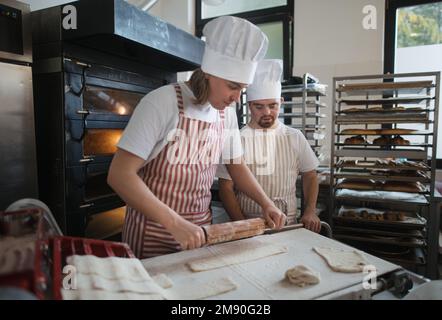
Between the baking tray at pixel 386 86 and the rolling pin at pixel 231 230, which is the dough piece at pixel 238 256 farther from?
the baking tray at pixel 386 86

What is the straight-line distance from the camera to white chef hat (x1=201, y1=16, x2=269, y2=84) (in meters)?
1.27

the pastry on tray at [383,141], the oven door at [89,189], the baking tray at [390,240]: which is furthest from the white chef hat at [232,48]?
the baking tray at [390,240]

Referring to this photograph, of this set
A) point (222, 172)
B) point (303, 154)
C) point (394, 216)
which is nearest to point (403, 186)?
point (394, 216)

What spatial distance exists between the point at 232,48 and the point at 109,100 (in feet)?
4.05

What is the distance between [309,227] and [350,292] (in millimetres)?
860

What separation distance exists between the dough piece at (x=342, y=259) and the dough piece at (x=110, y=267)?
0.56 m

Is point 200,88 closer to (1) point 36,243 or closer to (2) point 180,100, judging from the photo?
(2) point 180,100

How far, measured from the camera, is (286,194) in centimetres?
184

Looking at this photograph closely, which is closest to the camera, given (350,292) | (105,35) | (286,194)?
(350,292)

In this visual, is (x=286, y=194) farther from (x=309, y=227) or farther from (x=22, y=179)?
(x=22, y=179)

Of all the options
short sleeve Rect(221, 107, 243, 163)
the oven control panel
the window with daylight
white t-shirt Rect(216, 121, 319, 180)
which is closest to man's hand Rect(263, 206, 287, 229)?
short sleeve Rect(221, 107, 243, 163)

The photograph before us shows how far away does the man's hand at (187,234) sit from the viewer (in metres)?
1.00
